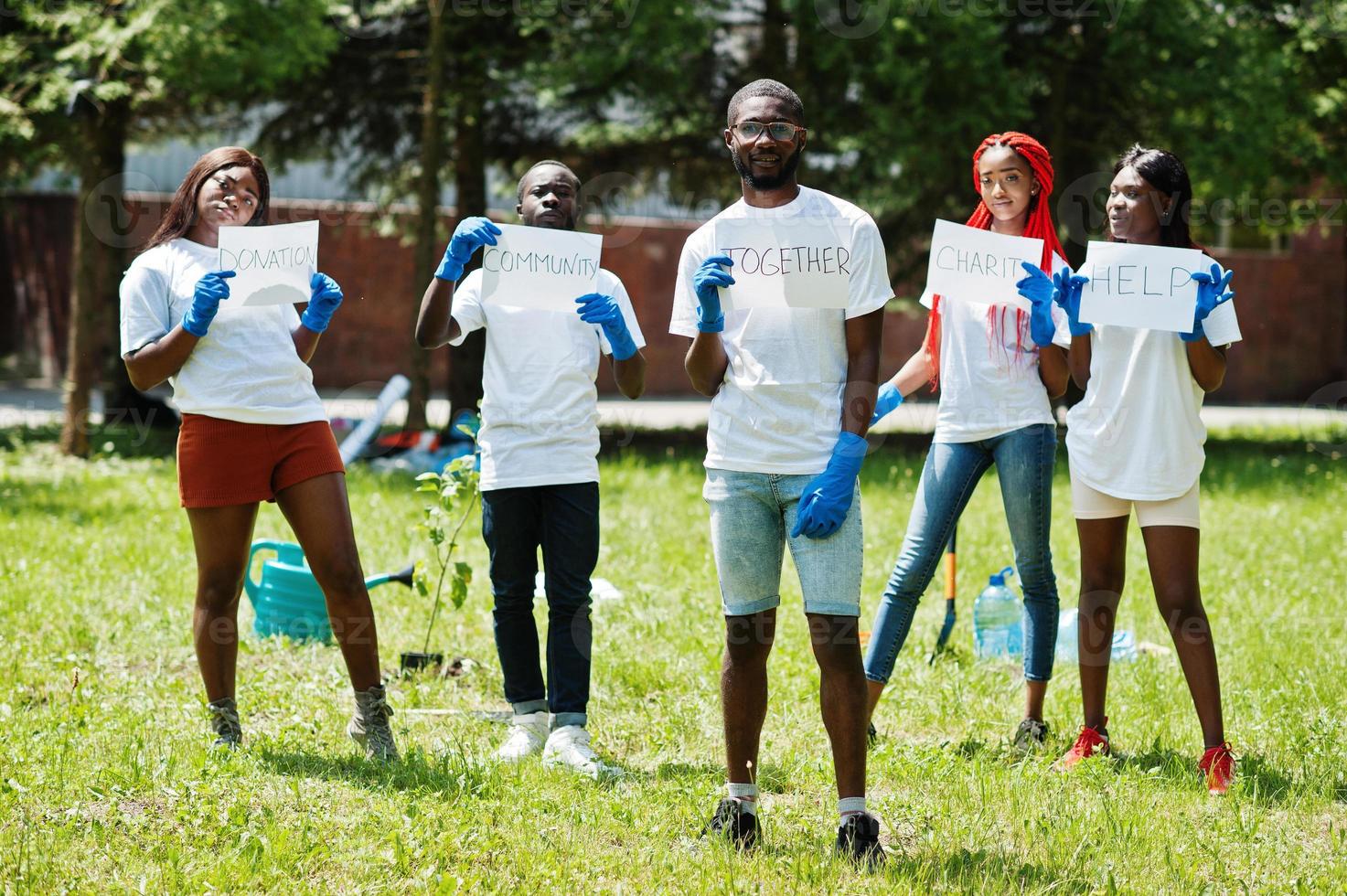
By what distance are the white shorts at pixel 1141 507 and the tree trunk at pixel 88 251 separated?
32.4ft

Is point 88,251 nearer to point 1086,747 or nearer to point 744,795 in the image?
point 744,795

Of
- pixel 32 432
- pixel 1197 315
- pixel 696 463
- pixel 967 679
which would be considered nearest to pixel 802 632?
pixel 967 679

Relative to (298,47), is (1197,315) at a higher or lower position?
lower

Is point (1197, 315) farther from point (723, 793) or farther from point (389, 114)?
point (389, 114)

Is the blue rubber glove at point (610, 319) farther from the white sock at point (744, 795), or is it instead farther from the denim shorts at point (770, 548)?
the white sock at point (744, 795)

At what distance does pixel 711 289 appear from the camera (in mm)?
3408

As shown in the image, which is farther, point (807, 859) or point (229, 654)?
point (229, 654)

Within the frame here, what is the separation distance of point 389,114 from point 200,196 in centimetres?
977

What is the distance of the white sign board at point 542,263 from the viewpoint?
164 inches

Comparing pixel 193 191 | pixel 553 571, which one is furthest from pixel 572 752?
pixel 193 191

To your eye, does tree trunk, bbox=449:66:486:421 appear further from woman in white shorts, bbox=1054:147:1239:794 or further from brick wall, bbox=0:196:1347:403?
woman in white shorts, bbox=1054:147:1239:794

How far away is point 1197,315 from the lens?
13.2 ft

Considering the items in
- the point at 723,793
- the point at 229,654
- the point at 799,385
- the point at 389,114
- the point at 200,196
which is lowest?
the point at 723,793

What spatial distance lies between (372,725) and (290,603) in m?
1.67
